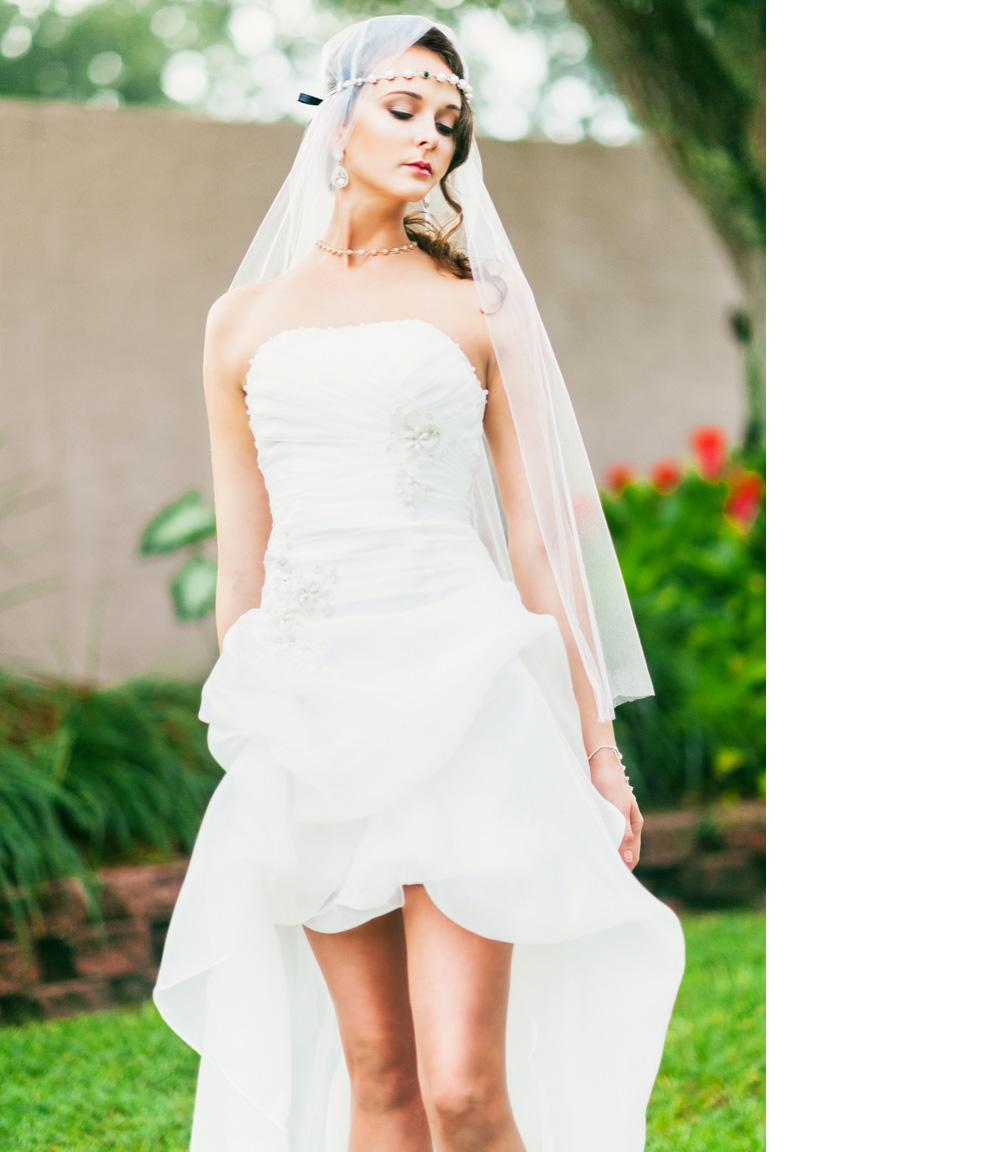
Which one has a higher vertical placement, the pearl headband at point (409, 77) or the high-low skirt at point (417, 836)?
the pearl headband at point (409, 77)

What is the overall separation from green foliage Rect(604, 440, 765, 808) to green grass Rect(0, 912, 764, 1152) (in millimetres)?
1151

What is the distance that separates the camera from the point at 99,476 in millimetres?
5039

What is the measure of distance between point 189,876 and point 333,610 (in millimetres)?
490

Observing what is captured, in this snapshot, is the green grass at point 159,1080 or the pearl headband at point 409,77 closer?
the pearl headband at point 409,77

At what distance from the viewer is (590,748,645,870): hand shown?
6.35ft

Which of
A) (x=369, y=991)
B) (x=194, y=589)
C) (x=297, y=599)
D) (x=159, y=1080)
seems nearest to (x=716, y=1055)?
(x=159, y=1080)

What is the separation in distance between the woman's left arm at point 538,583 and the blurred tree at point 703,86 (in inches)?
146

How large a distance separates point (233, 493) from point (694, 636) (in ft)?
10.7

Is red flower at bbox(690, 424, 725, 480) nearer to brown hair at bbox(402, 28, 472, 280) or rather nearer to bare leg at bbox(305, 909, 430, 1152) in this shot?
brown hair at bbox(402, 28, 472, 280)

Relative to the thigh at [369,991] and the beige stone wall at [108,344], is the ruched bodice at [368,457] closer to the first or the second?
the thigh at [369,991]

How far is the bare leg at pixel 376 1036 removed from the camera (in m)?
1.87

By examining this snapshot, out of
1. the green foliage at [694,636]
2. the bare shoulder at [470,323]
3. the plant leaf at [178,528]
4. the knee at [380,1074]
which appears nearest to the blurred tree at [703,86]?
the green foliage at [694,636]
